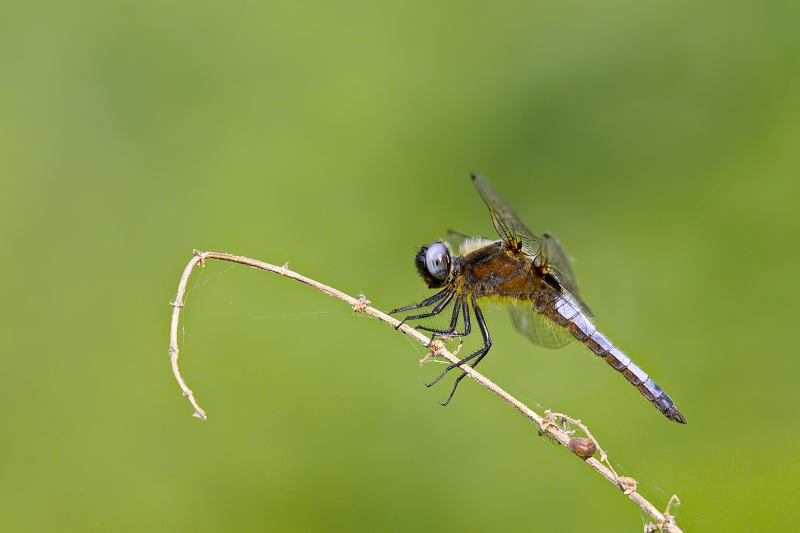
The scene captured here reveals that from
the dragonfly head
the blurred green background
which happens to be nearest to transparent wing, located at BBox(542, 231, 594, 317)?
the dragonfly head

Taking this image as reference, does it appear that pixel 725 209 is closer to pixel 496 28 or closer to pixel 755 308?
pixel 755 308

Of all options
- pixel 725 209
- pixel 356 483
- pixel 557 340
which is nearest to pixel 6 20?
pixel 356 483

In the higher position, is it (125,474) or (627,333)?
(627,333)

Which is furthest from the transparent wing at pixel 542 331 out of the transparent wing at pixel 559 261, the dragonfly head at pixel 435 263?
the dragonfly head at pixel 435 263

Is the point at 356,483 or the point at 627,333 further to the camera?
the point at 627,333

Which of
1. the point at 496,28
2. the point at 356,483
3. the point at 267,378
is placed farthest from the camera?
the point at 496,28

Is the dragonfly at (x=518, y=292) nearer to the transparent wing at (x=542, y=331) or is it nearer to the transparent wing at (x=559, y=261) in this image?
the transparent wing at (x=542, y=331)

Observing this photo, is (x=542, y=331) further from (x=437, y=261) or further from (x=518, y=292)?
(x=437, y=261)
